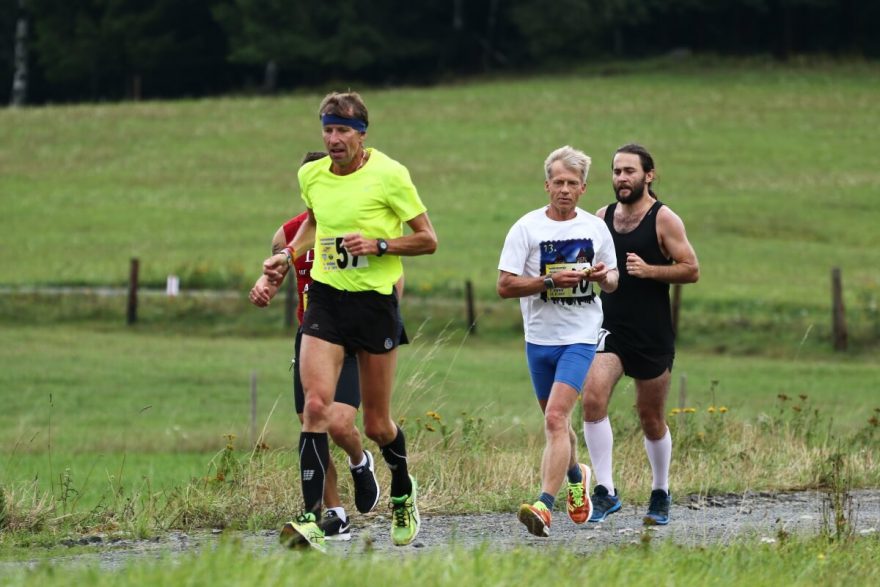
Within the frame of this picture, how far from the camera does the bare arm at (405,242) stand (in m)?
7.74

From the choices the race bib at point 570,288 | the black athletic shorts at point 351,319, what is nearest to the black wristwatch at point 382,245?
the black athletic shorts at point 351,319

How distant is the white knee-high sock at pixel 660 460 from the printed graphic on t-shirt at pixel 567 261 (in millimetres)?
1239

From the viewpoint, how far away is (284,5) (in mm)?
86188

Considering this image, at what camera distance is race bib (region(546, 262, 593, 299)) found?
8531mm

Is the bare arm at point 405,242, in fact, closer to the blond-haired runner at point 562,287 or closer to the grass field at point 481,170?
the blond-haired runner at point 562,287

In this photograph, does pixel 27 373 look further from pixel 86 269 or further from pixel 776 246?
pixel 776 246

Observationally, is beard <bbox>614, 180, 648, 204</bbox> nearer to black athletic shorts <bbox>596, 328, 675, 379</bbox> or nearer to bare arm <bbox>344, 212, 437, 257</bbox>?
black athletic shorts <bbox>596, 328, 675, 379</bbox>

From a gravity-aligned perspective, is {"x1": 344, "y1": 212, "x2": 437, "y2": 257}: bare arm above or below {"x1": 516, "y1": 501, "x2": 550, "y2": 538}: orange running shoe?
above

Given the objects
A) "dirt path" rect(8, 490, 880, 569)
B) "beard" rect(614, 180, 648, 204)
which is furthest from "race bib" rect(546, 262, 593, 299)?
"dirt path" rect(8, 490, 880, 569)

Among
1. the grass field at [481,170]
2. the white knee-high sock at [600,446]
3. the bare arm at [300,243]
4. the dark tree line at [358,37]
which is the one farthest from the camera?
the dark tree line at [358,37]

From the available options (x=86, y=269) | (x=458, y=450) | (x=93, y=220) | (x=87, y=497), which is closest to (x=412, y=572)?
(x=458, y=450)

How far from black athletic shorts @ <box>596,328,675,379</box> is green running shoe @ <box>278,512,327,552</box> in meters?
2.48

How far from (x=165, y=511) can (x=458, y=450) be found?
7.88 ft

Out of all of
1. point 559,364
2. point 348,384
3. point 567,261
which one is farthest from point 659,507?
point 348,384
